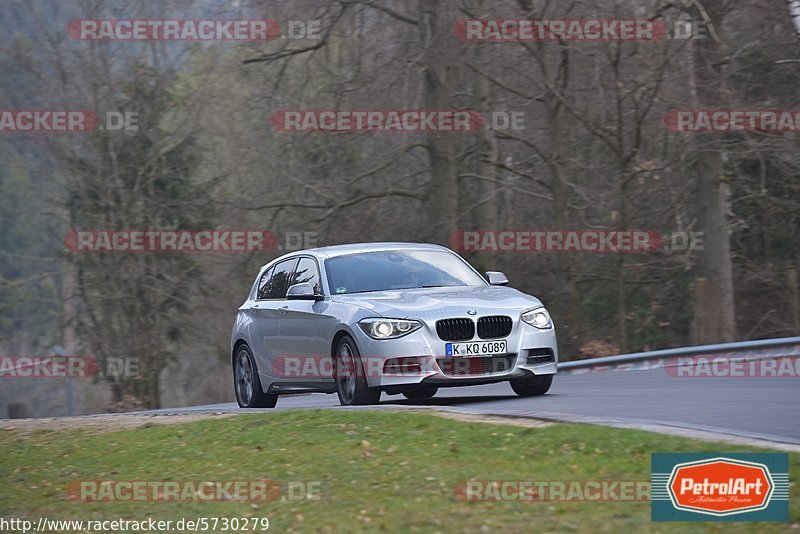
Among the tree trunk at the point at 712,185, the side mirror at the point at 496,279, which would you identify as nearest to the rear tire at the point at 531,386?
the side mirror at the point at 496,279

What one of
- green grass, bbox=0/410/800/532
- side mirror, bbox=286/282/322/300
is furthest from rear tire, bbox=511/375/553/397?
green grass, bbox=0/410/800/532

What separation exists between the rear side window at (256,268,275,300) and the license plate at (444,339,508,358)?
→ 372 cm

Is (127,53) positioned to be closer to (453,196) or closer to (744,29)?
(453,196)

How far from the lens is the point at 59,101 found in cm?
3997

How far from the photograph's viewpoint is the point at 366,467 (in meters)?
9.31

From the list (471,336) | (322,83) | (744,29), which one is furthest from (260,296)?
(744,29)

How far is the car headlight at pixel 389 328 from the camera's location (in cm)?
1258

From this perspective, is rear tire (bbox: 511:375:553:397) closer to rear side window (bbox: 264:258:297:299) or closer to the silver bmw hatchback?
the silver bmw hatchback

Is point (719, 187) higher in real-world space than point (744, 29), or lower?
lower

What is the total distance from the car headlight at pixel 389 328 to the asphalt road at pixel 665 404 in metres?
0.72

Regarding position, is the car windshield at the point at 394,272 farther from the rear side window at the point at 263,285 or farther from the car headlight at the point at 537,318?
the rear side window at the point at 263,285

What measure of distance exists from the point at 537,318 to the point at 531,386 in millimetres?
1085

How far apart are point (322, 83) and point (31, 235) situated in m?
33.9

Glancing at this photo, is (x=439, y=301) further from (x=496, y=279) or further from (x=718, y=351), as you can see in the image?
(x=718, y=351)
